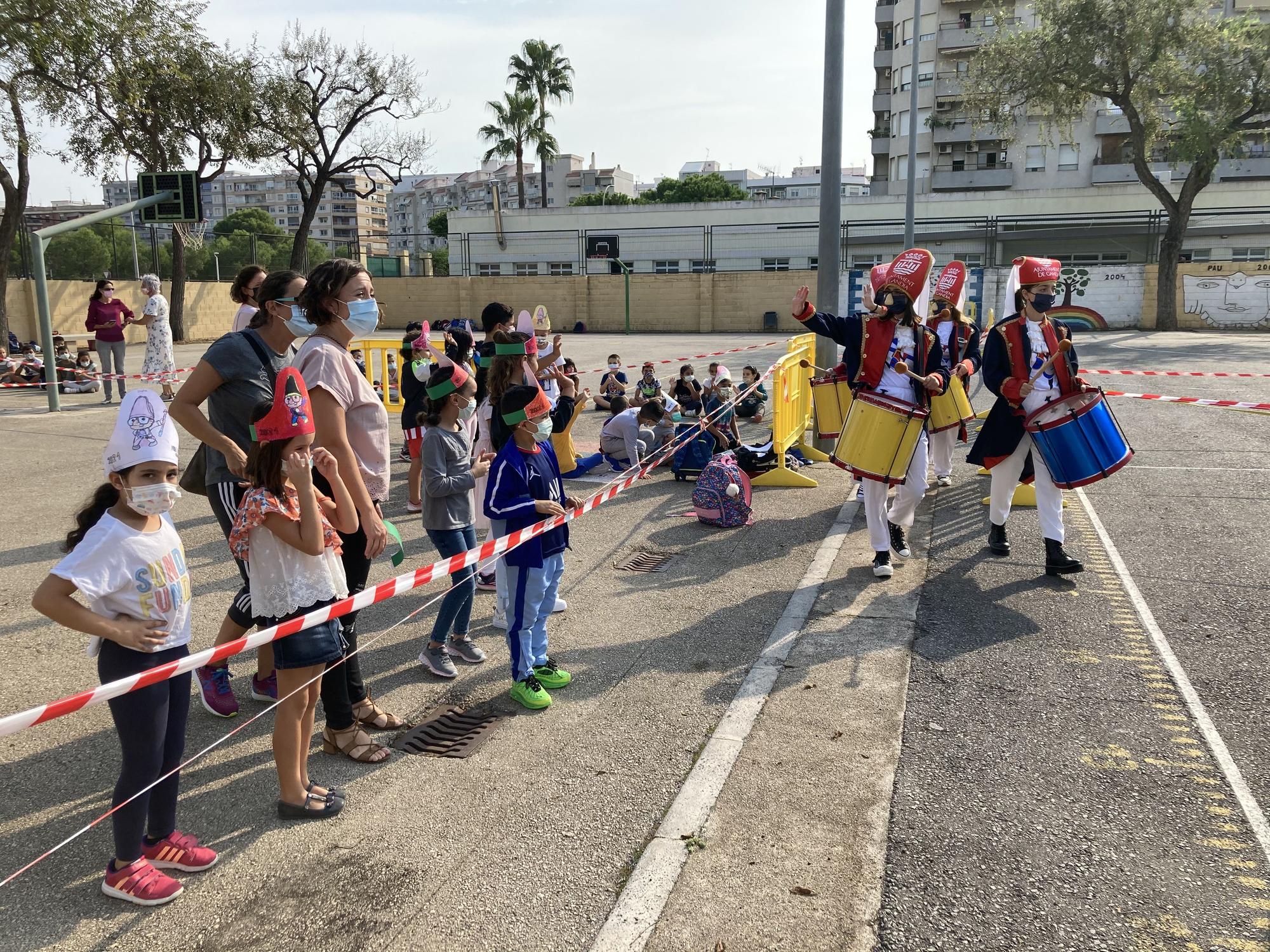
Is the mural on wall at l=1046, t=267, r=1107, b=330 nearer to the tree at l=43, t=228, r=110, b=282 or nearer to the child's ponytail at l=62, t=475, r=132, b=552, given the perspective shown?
the child's ponytail at l=62, t=475, r=132, b=552

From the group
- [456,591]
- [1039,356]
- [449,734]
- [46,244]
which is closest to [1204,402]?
[1039,356]

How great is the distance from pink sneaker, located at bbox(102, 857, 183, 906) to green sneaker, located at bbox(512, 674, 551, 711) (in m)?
1.69

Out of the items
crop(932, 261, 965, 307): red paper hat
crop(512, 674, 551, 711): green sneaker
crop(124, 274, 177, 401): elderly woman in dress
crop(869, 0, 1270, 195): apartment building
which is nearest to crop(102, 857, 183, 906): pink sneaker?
crop(512, 674, 551, 711): green sneaker

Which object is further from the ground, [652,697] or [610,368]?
[610,368]

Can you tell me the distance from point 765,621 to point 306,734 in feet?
9.34

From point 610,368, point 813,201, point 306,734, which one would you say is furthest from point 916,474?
point 813,201

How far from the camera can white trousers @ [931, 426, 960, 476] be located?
888 centimetres

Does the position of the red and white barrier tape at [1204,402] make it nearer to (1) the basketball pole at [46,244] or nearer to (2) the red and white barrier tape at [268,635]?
(2) the red and white barrier tape at [268,635]

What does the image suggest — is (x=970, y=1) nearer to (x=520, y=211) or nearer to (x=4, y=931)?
(x=520, y=211)

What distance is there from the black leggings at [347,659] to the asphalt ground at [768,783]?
0.64ft

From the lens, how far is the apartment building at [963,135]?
171ft

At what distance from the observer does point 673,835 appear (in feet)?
10.8

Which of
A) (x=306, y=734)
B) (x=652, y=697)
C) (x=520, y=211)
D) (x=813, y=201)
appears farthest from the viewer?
(x=520, y=211)

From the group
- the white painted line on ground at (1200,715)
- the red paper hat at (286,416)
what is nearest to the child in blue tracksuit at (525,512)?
the red paper hat at (286,416)
